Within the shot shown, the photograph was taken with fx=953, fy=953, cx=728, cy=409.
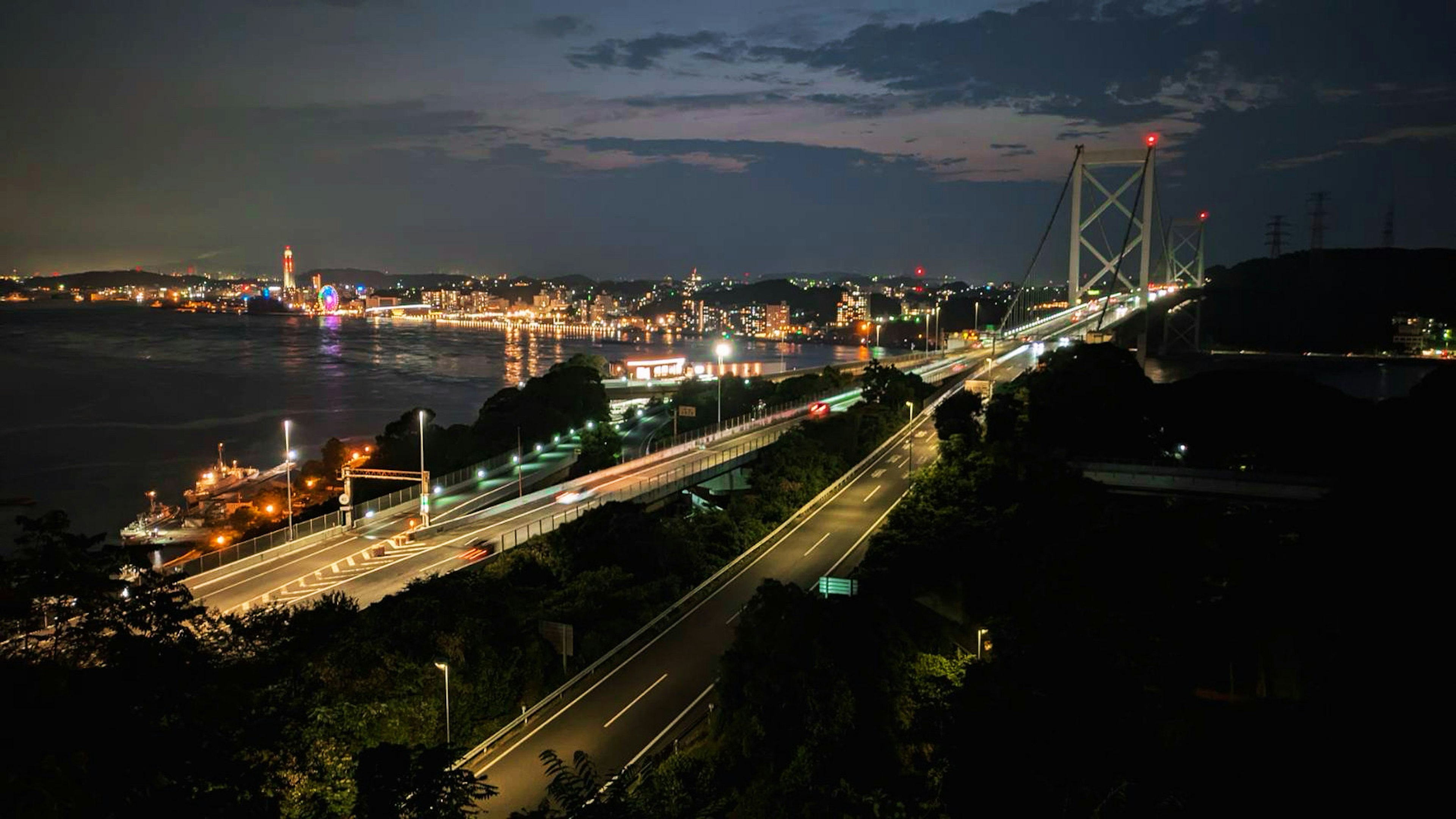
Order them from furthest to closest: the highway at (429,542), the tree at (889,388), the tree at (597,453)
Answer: the tree at (889,388)
the tree at (597,453)
the highway at (429,542)

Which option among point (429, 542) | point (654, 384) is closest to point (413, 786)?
point (429, 542)

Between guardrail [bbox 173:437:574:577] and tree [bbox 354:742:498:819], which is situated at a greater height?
tree [bbox 354:742:498:819]

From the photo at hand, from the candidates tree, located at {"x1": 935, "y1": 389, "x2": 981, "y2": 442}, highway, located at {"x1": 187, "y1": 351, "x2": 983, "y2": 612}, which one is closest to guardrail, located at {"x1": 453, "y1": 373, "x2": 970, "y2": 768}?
highway, located at {"x1": 187, "y1": 351, "x2": 983, "y2": 612}

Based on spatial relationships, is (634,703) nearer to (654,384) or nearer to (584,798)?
(584,798)

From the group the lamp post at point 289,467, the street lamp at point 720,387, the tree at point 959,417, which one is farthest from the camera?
the street lamp at point 720,387

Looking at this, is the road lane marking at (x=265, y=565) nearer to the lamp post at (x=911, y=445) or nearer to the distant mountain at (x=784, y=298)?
the lamp post at (x=911, y=445)

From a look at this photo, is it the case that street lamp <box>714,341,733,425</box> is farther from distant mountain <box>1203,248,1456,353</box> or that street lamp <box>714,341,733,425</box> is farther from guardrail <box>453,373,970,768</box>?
distant mountain <box>1203,248,1456,353</box>

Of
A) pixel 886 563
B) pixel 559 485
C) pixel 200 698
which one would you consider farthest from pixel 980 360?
pixel 200 698

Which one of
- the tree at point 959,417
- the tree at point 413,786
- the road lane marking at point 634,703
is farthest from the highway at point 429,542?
the tree at point 413,786
